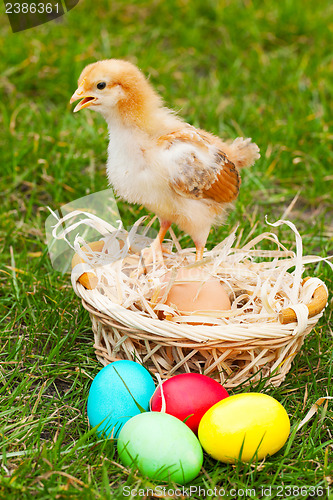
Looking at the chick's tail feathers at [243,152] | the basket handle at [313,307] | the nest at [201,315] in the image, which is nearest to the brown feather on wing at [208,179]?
the chick's tail feathers at [243,152]

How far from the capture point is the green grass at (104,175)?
5.91ft

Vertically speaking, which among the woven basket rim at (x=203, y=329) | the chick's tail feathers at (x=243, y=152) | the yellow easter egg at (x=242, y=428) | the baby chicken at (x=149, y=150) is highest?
the baby chicken at (x=149, y=150)

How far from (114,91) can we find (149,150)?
0.70ft

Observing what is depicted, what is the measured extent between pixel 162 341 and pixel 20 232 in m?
1.34

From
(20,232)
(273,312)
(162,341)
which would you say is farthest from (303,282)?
(20,232)

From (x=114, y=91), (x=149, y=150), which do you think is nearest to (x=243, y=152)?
(x=149, y=150)

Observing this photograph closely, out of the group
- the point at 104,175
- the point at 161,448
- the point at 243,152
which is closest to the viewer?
the point at 161,448

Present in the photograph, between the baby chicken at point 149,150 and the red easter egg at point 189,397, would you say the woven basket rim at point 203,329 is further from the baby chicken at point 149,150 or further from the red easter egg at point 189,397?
the baby chicken at point 149,150

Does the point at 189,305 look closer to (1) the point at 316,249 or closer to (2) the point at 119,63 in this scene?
(2) the point at 119,63

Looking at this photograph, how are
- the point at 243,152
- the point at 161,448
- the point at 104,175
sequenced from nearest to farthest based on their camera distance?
the point at 161,448 → the point at 243,152 → the point at 104,175

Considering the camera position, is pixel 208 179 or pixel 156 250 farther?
pixel 156 250

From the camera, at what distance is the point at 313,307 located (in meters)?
2.03

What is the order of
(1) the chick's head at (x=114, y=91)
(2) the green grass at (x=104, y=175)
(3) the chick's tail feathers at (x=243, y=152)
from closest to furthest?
(2) the green grass at (x=104, y=175), (1) the chick's head at (x=114, y=91), (3) the chick's tail feathers at (x=243, y=152)

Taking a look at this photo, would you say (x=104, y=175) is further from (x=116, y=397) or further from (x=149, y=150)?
(x=116, y=397)
